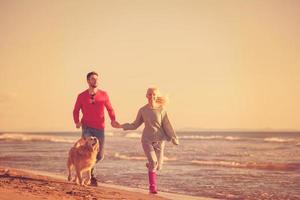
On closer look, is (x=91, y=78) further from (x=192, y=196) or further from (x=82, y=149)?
(x=192, y=196)

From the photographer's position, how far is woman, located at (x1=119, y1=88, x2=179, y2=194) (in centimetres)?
634

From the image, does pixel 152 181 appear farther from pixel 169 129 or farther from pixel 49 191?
pixel 49 191

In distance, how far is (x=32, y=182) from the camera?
6.46 meters

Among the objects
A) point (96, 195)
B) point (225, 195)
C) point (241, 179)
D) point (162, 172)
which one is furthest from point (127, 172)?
point (96, 195)

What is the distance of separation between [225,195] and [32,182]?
3237 mm

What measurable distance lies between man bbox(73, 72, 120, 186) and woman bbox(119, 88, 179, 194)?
590mm

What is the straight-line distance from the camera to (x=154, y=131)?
20.8 feet

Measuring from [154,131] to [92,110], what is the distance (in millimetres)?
1042

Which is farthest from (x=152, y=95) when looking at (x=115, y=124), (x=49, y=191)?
(x=49, y=191)

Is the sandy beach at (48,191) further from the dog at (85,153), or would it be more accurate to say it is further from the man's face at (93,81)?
the man's face at (93,81)

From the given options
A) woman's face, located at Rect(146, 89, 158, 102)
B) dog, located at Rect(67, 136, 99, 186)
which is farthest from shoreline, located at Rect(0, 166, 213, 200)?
woman's face, located at Rect(146, 89, 158, 102)

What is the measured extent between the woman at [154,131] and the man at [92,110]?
59cm

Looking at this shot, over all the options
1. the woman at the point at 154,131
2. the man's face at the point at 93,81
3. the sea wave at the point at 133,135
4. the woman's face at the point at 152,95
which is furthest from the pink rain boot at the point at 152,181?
the sea wave at the point at 133,135

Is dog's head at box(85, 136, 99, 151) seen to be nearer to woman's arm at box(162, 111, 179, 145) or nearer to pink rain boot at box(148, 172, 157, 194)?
pink rain boot at box(148, 172, 157, 194)
